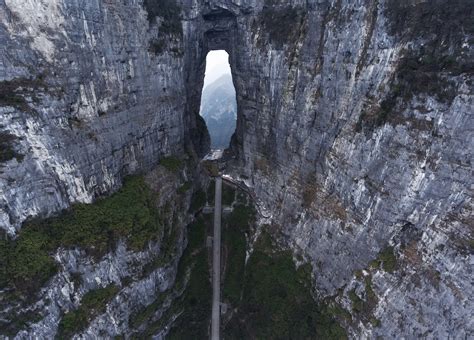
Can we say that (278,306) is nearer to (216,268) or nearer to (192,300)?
(216,268)

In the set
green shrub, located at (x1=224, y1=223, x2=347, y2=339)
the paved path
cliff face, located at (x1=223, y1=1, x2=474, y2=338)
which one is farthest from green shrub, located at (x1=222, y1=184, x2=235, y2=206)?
green shrub, located at (x1=224, y1=223, x2=347, y2=339)

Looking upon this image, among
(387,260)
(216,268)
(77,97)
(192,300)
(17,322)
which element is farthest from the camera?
(216,268)

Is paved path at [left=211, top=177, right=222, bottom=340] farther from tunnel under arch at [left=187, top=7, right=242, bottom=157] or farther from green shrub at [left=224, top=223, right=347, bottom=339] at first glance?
tunnel under arch at [left=187, top=7, right=242, bottom=157]

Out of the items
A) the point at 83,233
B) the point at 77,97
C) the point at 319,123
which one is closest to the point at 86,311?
the point at 83,233

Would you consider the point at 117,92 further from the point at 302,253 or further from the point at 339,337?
the point at 339,337

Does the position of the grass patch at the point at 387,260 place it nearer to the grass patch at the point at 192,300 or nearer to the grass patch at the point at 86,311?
the grass patch at the point at 192,300

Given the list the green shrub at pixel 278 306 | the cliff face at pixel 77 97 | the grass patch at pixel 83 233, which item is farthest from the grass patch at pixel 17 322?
the green shrub at pixel 278 306
